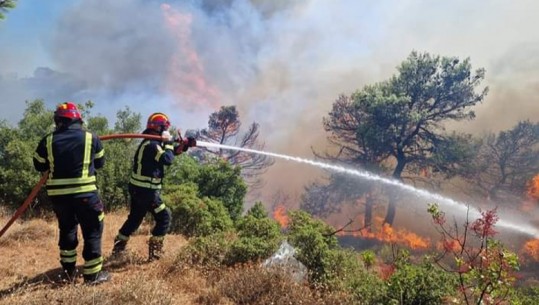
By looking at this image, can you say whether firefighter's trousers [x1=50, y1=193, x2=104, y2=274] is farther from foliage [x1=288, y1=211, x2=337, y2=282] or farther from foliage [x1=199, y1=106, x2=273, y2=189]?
foliage [x1=199, y1=106, x2=273, y2=189]

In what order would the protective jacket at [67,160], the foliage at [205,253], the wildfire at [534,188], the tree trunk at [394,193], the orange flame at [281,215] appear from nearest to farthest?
1. the protective jacket at [67,160]
2. the foliage at [205,253]
3. the wildfire at [534,188]
4. the tree trunk at [394,193]
5. the orange flame at [281,215]

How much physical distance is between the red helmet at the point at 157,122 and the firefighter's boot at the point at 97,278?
2.12m

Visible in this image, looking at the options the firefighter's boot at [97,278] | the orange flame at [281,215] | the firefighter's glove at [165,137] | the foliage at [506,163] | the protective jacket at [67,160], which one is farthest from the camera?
the orange flame at [281,215]

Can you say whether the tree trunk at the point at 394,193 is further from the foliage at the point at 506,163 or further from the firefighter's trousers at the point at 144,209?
the firefighter's trousers at the point at 144,209

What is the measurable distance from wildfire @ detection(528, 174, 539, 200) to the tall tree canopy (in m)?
5.75

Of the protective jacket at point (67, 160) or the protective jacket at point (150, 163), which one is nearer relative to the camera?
the protective jacket at point (67, 160)

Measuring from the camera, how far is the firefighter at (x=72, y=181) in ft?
15.3

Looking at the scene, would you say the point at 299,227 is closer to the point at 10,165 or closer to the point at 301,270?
the point at 301,270

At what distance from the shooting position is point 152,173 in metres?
5.93

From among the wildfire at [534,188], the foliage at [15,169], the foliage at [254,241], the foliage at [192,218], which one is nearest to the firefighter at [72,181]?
the foliage at [254,241]

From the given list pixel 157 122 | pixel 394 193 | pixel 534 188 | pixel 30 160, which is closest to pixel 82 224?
pixel 157 122

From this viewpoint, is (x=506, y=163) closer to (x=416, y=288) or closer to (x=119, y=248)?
(x=416, y=288)

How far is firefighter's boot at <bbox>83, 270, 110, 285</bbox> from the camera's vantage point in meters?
4.81

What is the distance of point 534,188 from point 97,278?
2988 centimetres
